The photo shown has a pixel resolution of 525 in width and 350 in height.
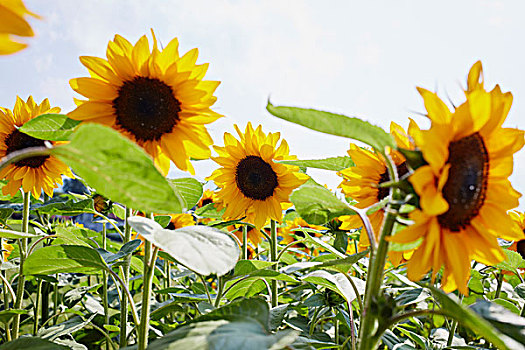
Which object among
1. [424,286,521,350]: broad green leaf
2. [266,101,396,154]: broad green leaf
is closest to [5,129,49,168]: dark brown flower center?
[266,101,396,154]: broad green leaf

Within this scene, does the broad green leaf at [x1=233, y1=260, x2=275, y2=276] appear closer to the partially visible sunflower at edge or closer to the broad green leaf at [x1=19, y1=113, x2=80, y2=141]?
the partially visible sunflower at edge

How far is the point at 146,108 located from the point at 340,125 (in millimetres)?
516

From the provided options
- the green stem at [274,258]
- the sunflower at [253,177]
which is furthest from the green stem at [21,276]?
the green stem at [274,258]

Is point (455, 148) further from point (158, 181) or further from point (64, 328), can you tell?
→ point (64, 328)

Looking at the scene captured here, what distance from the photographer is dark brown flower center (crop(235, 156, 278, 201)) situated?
5.50 feet

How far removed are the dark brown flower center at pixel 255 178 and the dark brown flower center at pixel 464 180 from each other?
1.03 meters

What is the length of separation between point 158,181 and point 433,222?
0.37 m

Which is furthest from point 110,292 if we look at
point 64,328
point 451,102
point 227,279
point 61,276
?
point 451,102

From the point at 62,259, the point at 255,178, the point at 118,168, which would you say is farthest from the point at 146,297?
the point at 255,178

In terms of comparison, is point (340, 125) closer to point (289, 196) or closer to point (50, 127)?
point (289, 196)

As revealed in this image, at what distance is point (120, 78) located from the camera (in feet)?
3.20

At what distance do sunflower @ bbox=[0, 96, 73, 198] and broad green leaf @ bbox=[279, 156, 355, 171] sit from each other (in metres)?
0.81

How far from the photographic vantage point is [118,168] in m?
0.56

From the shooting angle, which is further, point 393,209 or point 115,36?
point 115,36
